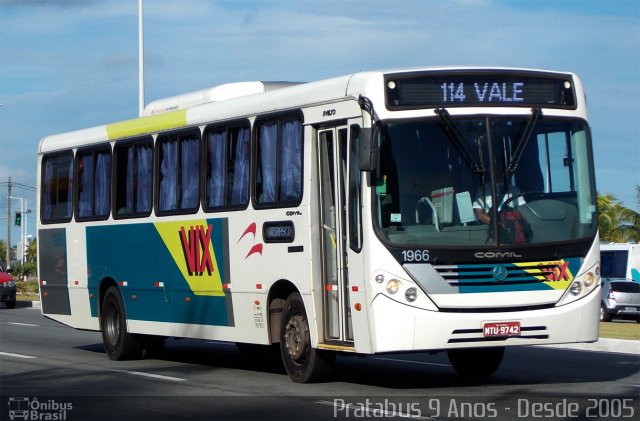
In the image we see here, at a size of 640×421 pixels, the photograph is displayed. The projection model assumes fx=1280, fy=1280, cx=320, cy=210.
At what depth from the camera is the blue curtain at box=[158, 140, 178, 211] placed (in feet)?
58.4

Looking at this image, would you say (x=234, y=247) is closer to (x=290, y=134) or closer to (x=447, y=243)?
(x=290, y=134)

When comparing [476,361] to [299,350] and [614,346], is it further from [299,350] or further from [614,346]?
[614,346]

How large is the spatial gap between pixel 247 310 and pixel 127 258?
150 inches

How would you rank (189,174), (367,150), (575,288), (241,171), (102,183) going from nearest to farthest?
(367,150)
(575,288)
(241,171)
(189,174)
(102,183)

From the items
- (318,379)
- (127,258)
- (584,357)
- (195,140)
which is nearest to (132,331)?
(127,258)

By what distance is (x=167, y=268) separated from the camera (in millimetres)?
18031

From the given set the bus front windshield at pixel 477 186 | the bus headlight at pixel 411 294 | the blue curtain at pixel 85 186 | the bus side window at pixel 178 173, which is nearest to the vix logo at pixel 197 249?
the bus side window at pixel 178 173

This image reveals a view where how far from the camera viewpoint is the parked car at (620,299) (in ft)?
140

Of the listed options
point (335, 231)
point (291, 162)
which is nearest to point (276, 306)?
point (335, 231)

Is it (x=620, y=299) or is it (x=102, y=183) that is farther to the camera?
(x=620, y=299)

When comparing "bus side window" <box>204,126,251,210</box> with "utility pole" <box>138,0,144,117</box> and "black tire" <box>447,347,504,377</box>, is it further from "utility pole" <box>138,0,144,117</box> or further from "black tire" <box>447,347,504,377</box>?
"utility pole" <box>138,0,144,117</box>

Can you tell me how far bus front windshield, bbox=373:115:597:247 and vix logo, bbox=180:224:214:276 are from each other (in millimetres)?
Result: 4139

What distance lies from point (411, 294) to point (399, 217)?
2.70 ft

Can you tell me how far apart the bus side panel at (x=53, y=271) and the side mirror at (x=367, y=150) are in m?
9.29
